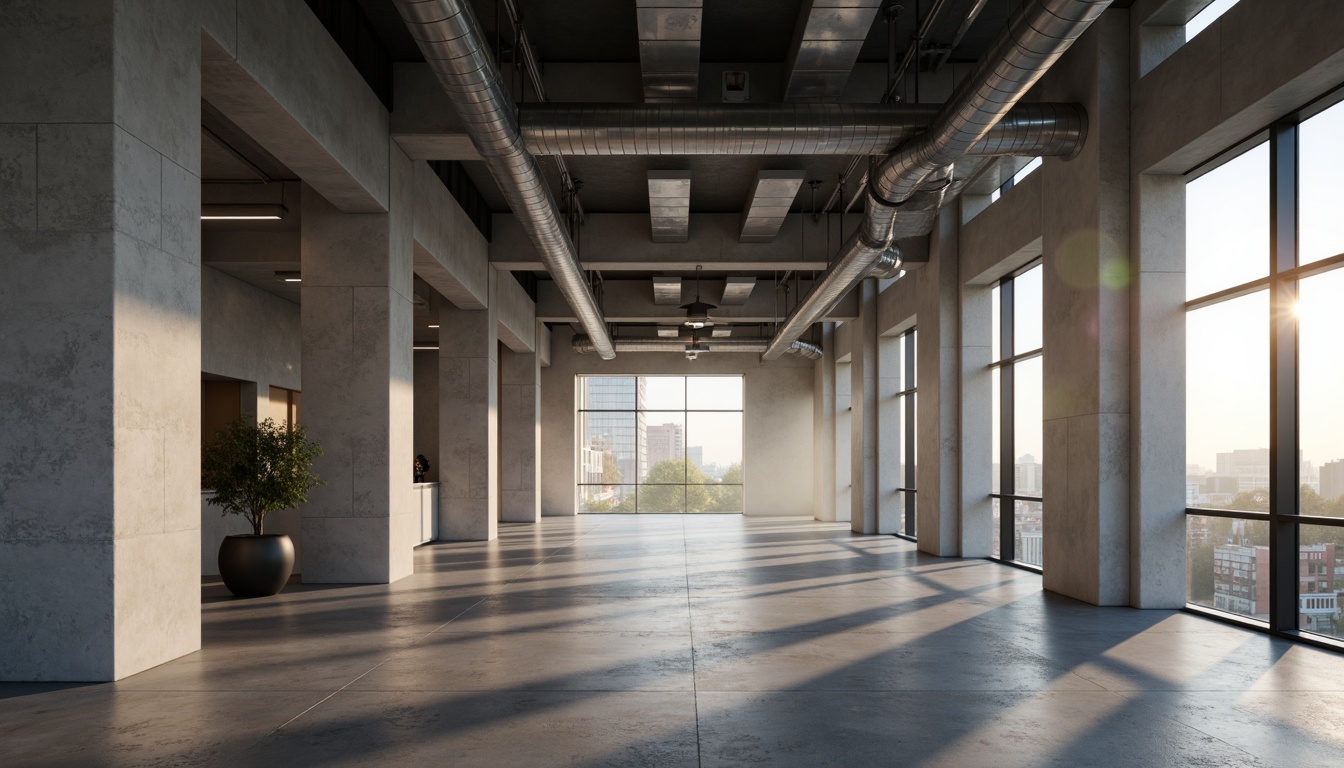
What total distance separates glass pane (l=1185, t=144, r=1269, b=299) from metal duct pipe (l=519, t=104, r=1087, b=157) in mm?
1412

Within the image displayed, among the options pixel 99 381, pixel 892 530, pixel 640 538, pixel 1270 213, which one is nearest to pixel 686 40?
pixel 1270 213

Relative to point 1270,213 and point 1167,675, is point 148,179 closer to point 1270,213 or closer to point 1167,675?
point 1167,675

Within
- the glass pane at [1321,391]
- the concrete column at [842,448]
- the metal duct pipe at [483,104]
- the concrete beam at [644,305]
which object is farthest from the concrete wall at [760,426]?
the glass pane at [1321,391]

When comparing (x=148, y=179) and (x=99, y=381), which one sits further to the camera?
(x=148, y=179)

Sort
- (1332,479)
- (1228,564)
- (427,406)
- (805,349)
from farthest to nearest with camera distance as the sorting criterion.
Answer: (427,406)
(805,349)
(1228,564)
(1332,479)

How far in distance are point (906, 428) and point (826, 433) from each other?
690cm

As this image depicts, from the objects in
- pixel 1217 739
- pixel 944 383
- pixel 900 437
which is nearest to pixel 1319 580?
pixel 1217 739

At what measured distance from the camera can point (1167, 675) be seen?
6527mm

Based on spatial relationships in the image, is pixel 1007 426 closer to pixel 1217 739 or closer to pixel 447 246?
pixel 447 246

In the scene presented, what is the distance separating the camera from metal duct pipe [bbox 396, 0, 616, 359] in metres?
6.89

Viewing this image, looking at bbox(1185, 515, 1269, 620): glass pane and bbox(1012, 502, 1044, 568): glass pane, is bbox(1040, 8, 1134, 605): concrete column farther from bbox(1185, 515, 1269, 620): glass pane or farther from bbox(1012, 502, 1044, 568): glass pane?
bbox(1012, 502, 1044, 568): glass pane

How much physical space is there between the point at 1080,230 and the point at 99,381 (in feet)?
29.9

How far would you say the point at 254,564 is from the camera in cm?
1008

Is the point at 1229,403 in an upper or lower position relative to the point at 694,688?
upper
